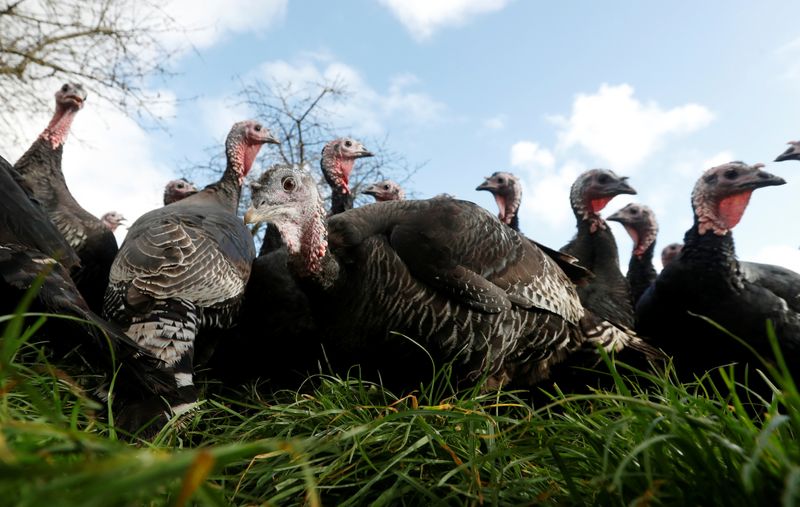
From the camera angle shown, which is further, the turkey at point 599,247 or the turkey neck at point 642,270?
the turkey neck at point 642,270

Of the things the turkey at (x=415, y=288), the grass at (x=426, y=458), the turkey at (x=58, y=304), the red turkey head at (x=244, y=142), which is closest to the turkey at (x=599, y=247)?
the turkey at (x=415, y=288)

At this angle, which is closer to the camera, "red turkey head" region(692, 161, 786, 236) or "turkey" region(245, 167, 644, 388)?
"turkey" region(245, 167, 644, 388)

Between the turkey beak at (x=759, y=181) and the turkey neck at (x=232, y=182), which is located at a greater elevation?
the turkey beak at (x=759, y=181)

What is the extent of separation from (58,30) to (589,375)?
1376cm

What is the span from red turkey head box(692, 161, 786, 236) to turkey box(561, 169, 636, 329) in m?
1.24

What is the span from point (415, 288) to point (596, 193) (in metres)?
4.05

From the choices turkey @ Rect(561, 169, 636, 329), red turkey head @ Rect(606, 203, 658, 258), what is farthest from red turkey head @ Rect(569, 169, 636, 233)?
red turkey head @ Rect(606, 203, 658, 258)

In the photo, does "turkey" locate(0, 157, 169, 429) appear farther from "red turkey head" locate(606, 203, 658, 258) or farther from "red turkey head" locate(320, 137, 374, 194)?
"red turkey head" locate(606, 203, 658, 258)

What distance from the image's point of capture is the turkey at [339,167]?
733 centimetres

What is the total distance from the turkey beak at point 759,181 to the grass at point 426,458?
3.61 m

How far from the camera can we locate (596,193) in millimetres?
7109

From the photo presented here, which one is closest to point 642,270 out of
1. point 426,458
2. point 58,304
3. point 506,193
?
point 506,193

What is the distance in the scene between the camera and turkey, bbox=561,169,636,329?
611 centimetres

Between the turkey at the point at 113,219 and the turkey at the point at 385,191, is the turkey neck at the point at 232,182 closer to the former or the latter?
the turkey at the point at 385,191
